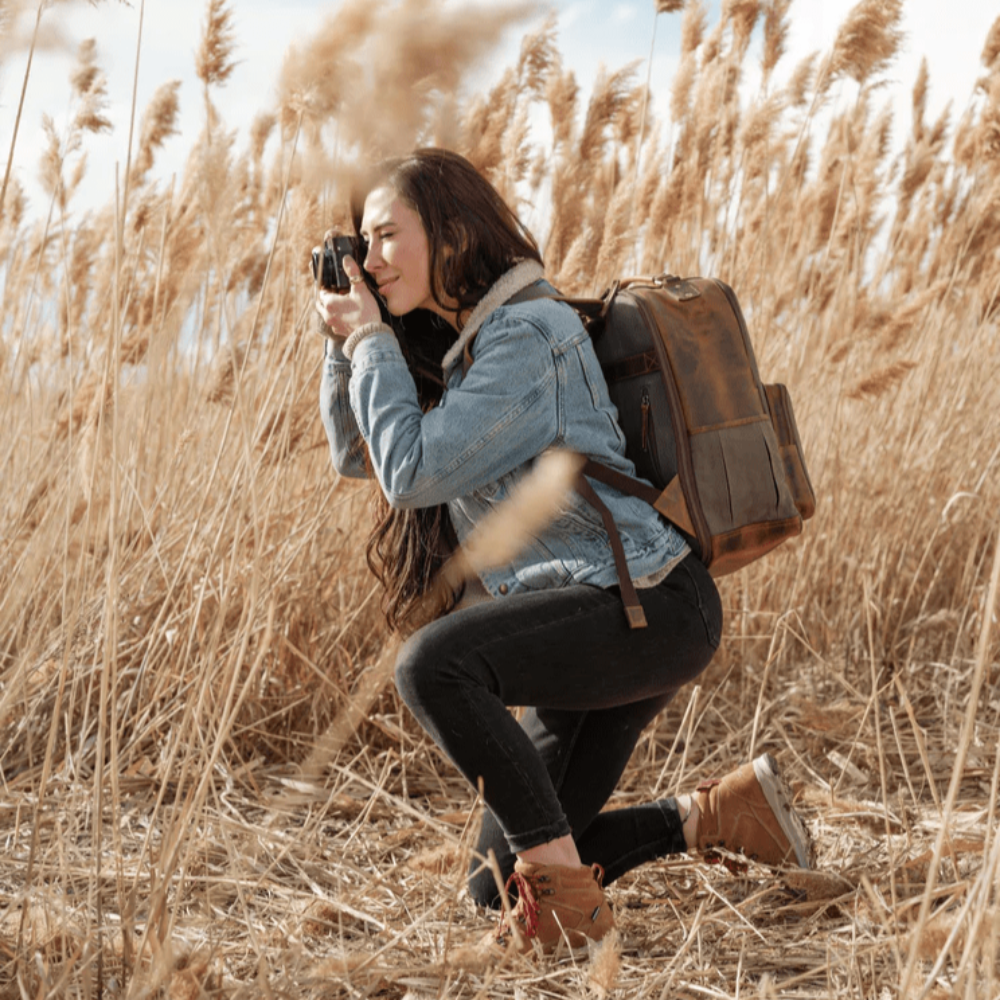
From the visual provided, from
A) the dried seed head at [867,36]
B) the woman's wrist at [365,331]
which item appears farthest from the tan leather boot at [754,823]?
the dried seed head at [867,36]

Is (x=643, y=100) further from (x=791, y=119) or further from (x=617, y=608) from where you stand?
(x=617, y=608)

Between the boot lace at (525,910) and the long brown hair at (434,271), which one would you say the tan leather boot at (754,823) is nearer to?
the boot lace at (525,910)

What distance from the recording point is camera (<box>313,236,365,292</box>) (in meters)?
1.66

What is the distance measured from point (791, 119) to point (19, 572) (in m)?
2.52

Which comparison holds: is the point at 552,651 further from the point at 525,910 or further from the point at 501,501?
the point at 525,910

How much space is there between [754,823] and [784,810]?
0.06m

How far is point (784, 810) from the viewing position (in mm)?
1853

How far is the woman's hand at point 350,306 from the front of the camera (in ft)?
5.37

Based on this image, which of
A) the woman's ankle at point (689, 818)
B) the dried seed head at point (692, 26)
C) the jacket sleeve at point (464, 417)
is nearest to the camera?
the jacket sleeve at point (464, 417)

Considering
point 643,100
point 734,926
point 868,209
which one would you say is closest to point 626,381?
point 734,926

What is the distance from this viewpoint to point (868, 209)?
3.23 metres

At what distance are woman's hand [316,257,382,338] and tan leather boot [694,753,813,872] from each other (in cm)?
98

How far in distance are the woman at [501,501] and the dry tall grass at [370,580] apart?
13 cm

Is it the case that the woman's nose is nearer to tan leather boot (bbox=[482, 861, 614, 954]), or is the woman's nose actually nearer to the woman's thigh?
the woman's thigh
